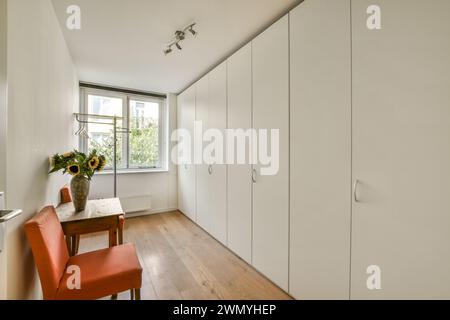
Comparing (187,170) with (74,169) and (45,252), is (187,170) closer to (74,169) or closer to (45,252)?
(74,169)

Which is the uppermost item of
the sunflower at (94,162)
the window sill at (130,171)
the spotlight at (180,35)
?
the spotlight at (180,35)

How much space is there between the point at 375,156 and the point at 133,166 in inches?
158

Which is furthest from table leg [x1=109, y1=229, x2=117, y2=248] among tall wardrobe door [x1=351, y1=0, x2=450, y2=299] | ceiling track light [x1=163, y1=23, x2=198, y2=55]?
ceiling track light [x1=163, y1=23, x2=198, y2=55]

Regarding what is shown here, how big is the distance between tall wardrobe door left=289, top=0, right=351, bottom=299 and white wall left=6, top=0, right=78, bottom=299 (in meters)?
1.79

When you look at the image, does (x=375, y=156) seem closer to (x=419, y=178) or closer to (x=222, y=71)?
(x=419, y=178)

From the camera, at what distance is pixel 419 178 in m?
1.02

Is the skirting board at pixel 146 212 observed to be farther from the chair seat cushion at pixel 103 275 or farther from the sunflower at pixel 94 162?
the chair seat cushion at pixel 103 275

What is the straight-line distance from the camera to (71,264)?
4.64ft

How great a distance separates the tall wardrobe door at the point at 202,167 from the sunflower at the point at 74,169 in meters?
1.64

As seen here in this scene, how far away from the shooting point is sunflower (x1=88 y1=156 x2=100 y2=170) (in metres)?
1.83

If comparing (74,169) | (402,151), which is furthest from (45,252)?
(402,151)

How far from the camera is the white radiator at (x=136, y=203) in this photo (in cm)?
375

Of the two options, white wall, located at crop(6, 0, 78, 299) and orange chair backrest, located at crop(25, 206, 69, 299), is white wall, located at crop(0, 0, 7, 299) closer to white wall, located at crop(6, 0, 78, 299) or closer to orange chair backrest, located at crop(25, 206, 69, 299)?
white wall, located at crop(6, 0, 78, 299)

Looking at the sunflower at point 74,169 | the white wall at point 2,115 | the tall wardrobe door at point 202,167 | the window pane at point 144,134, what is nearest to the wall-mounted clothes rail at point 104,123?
the window pane at point 144,134
